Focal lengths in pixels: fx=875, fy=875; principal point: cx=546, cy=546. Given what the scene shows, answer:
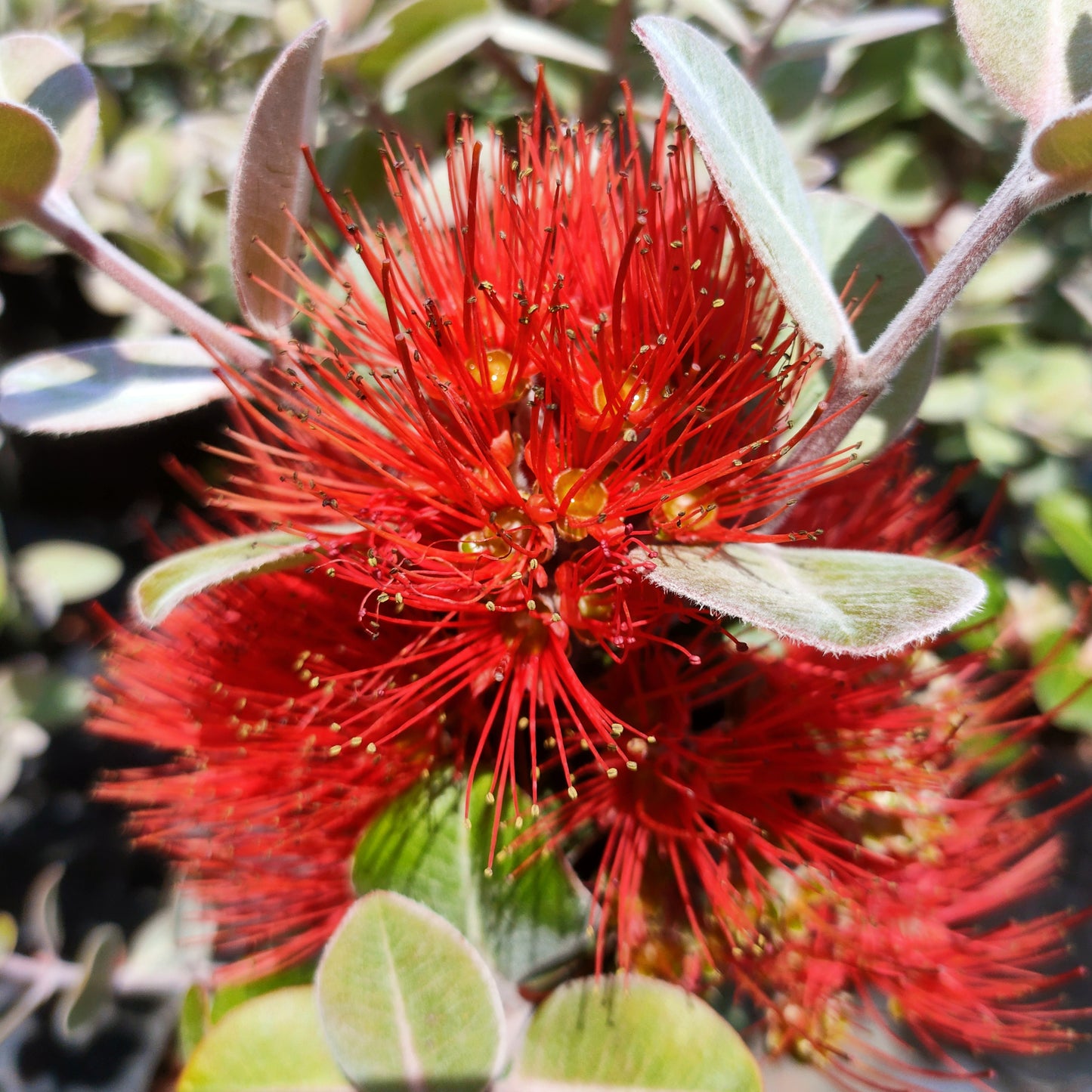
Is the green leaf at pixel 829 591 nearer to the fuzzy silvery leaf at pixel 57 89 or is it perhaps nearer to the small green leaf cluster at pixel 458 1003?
the small green leaf cluster at pixel 458 1003

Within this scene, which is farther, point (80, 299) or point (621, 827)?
point (80, 299)

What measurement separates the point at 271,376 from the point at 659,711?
324 millimetres

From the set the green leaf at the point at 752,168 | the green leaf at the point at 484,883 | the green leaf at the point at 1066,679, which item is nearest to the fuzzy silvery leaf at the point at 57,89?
the green leaf at the point at 752,168

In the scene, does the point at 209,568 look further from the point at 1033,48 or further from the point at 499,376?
the point at 1033,48

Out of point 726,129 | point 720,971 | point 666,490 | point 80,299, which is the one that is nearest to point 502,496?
point 666,490

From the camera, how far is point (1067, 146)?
14.3 inches

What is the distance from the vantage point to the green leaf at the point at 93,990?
Result: 839 mm

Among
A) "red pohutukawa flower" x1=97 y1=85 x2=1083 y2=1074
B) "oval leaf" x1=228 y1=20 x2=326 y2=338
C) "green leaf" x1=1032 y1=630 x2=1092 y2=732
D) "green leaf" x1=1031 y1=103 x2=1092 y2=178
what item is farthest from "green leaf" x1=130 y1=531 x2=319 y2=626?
"green leaf" x1=1032 y1=630 x2=1092 y2=732

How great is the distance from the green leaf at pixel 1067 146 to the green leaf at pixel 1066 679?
0.60 metres

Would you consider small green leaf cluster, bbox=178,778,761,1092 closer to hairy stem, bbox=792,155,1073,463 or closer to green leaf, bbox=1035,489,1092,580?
hairy stem, bbox=792,155,1073,463

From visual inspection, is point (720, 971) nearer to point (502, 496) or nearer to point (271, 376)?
point (502, 496)

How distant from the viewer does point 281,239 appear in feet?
1.60

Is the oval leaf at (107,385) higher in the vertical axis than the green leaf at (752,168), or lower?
lower

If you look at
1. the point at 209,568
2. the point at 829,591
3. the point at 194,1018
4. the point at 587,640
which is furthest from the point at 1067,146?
the point at 194,1018
